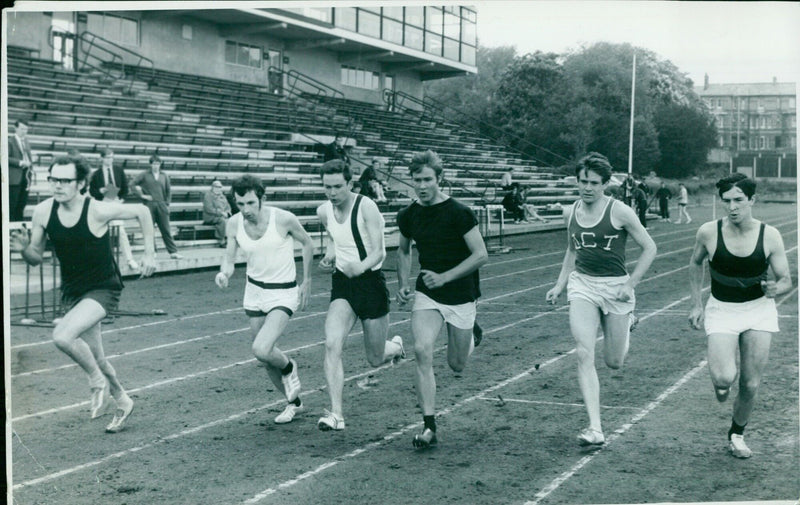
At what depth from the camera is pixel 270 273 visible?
7219mm

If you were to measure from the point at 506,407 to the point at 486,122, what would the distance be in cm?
423

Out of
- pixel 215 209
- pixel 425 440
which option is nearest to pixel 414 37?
pixel 215 209

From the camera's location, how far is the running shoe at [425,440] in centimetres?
641

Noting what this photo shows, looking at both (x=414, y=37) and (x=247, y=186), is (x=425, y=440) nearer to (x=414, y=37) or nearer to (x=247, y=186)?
(x=247, y=186)

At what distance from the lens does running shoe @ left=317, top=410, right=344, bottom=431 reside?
6.75m

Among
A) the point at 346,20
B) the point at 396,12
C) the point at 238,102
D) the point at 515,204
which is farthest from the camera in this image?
the point at 238,102

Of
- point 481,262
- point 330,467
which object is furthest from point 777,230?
point 330,467

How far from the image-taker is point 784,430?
6.83 meters

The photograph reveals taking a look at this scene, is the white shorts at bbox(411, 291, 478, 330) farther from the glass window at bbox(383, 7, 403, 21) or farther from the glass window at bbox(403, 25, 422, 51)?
the glass window at bbox(403, 25, 422, 51)

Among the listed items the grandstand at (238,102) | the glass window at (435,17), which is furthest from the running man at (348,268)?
the glass window at (435,17)

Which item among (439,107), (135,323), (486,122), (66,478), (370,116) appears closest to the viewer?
(66,478)

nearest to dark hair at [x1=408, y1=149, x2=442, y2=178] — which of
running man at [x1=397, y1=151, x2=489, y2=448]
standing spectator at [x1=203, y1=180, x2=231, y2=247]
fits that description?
running man at [x1=397, y1=151, x2=489, y2=448]

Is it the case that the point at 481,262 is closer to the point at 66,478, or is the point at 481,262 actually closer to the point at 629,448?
the point at 629,448

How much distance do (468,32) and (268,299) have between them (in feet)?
11.0
